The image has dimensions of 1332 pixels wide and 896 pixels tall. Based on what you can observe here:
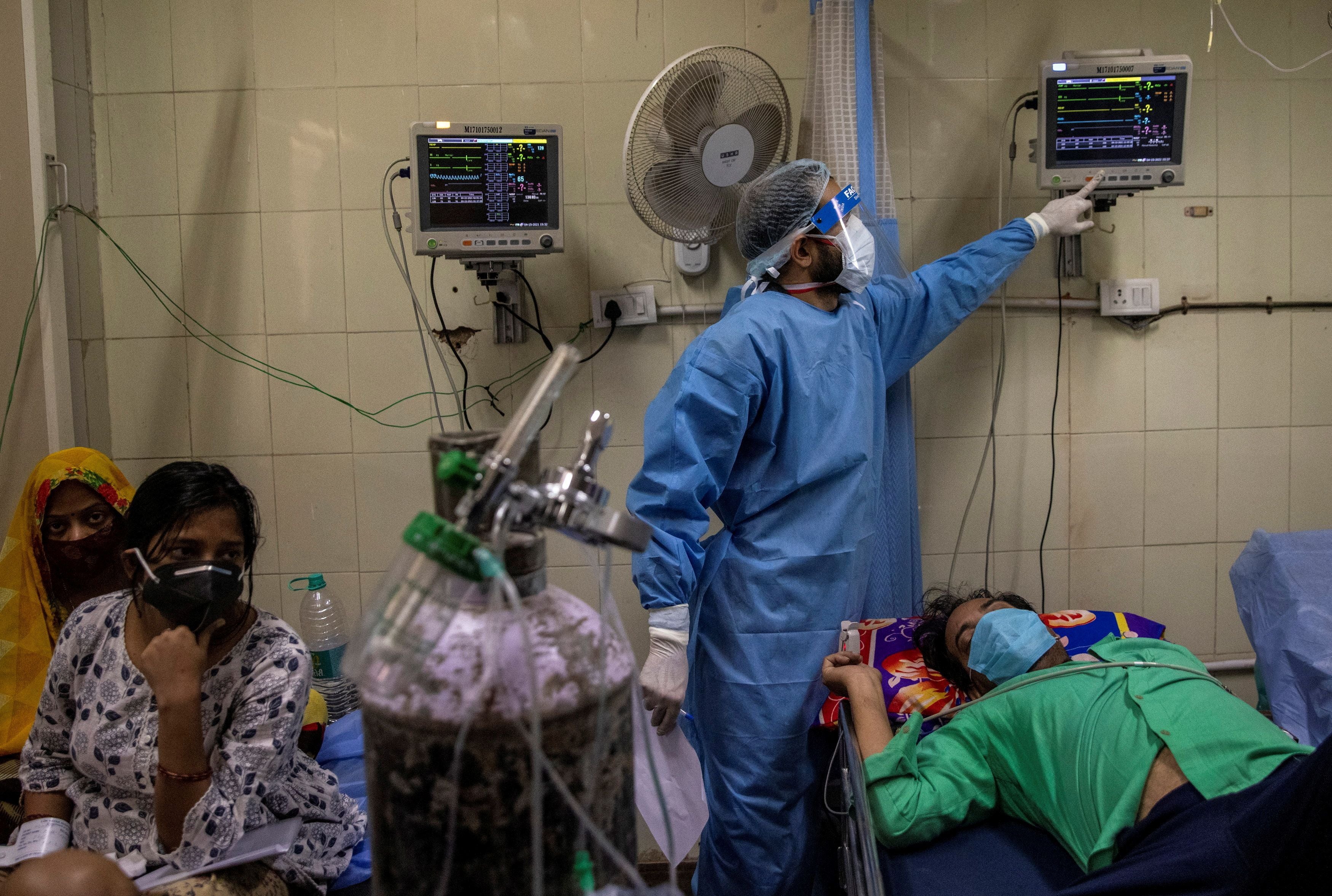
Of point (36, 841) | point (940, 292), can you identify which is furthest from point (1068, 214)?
point (36, 841)

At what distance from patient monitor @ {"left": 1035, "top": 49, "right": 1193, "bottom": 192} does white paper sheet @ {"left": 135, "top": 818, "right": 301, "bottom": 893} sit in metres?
2.23

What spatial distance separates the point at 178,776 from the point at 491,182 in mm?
1516

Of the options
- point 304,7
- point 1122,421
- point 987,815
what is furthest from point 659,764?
point 304,7

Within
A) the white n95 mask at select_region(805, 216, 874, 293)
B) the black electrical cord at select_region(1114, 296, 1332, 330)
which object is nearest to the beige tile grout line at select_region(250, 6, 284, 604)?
the white n95 mask at select_region(805, 216, 874, 293)

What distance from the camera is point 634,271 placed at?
8.57 ft

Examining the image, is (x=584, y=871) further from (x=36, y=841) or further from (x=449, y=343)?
(x=449, y=343)

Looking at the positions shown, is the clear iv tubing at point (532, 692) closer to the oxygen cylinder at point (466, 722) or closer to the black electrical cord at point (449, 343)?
the oxygen cylinder at point (466, 722)

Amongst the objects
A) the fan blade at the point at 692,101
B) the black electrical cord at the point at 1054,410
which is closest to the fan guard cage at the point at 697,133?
the fan blade at the point at 692,101

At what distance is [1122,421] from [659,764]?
1.81 m

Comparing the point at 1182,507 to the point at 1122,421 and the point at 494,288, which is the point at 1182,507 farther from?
the point at 494,288

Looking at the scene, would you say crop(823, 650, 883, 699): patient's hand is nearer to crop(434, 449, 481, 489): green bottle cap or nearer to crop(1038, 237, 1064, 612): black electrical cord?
crop(1038, 237, 1064, 612): black electrical cord

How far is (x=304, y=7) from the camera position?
2541mm

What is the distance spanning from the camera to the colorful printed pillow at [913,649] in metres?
2.05

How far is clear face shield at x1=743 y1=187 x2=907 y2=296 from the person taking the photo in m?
1.94
